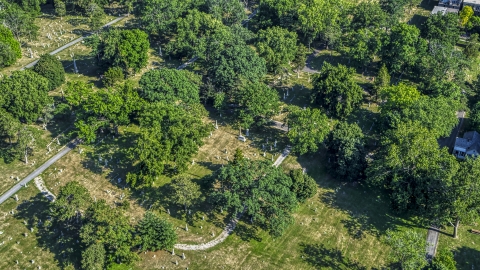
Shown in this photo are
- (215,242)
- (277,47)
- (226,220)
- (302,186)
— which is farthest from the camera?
(277,47)

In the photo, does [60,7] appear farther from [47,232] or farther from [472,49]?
[472,49]

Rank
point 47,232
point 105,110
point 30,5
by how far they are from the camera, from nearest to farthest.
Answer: point 47,232, point 105,110, point 30,5

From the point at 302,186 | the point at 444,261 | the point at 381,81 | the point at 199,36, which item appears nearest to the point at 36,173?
the point at 302,186

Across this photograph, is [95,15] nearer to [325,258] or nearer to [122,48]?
[122,48]

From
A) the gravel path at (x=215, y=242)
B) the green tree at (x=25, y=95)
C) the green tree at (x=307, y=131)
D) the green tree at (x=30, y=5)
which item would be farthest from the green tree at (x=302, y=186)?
the green tree at (x=30, y=5)

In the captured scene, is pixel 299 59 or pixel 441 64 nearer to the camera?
pixel 441 64

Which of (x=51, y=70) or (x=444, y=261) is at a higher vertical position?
(x=51, y=70)

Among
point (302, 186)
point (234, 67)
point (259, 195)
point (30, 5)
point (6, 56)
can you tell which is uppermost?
point (30, 5)
